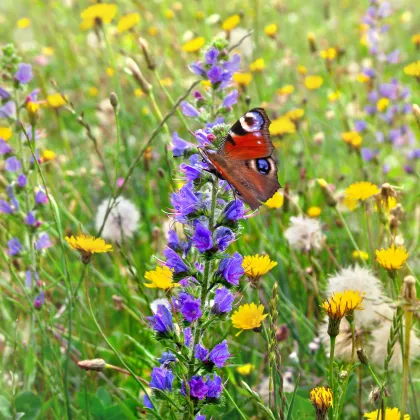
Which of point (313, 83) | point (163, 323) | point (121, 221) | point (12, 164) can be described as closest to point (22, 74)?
point (12, 164)

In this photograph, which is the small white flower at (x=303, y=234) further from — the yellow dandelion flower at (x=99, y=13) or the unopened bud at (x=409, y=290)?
the yellow dandelion flower at (x=99, y=13)

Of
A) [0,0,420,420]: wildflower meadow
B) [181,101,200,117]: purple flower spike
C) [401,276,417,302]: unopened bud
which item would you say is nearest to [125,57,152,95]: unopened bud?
[0,0,420,420]: wildflower meadow

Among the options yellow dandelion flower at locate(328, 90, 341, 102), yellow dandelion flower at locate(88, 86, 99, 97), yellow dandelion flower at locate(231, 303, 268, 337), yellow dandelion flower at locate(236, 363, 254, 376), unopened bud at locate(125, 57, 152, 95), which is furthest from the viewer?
yellow dandelion flower at locate(88, 86, 99, 97)

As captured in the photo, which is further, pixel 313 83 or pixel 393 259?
pixel 313 83

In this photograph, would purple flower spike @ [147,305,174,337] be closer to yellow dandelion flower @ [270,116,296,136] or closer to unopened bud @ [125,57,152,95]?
unopened bud @ [125,57,152,95]

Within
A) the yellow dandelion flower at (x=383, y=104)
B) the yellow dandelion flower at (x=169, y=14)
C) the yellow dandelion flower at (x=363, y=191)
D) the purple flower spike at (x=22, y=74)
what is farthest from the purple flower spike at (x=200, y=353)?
the yellow dandelion flower at (x=169, y=14)

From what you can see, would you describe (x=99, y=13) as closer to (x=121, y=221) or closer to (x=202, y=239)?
(x=121, y=221)

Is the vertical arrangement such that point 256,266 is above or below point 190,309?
above
